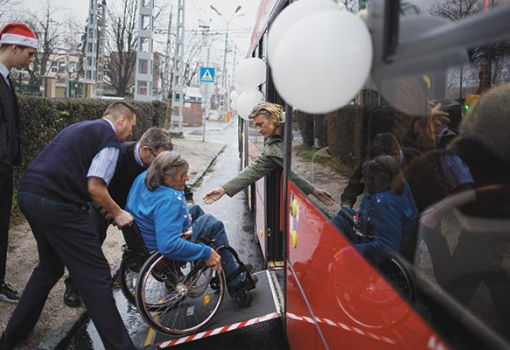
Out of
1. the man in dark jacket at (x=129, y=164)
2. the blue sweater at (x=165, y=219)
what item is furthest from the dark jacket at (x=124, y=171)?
the blue sweater at (x=165, y=219)

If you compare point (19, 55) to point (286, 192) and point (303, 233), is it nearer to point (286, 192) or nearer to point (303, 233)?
point (286, 192)

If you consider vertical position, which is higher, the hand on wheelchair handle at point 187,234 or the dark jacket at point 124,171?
the dark jacket at point 124,171

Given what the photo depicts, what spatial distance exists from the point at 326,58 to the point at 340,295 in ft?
3.06

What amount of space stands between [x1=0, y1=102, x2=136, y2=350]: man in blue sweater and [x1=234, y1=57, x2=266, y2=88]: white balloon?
222cm

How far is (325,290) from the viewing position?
2104 millimetres

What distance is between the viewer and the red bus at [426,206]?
107cm

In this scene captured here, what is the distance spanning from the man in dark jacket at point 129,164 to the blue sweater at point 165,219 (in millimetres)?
349

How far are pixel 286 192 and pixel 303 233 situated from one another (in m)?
0.64

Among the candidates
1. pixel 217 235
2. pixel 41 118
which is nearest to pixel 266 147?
pixel 217 235

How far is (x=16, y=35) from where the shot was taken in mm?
3471

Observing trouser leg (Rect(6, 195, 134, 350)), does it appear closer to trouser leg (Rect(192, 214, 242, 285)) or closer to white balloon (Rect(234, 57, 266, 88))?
trouser leg (Rect(192, 214, 242, 285))

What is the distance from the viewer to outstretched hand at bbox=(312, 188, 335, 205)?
2.06m

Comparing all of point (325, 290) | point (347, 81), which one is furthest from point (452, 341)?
point (325, 290)

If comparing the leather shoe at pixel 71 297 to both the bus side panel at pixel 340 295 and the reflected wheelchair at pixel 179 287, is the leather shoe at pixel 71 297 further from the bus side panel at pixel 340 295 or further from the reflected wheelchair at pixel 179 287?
the bus side panel at pixel 340 295
